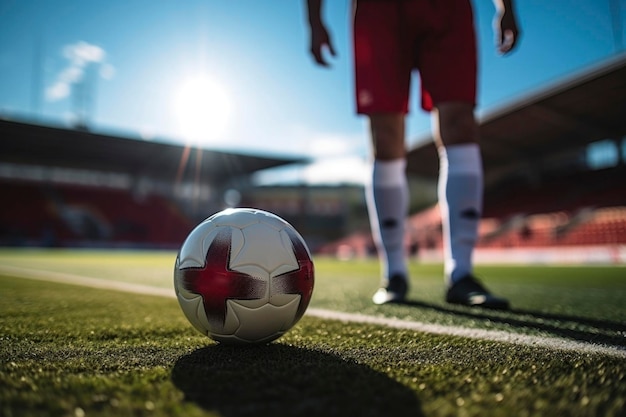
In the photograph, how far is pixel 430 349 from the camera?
1.20 metres

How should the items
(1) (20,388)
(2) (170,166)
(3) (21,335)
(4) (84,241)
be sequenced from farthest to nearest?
(2) (170,166), (4) (84,241), (3) (21,335), (1) (20,388)

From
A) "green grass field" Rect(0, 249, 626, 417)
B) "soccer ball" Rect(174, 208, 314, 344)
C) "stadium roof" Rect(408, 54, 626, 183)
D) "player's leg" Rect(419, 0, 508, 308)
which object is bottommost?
"green grass field" Rect(0, 249, 626, 417)

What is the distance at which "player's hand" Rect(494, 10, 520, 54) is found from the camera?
2.28 m

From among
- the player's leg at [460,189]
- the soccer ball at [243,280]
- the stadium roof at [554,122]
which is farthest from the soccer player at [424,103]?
the stadium roof at [554,122]

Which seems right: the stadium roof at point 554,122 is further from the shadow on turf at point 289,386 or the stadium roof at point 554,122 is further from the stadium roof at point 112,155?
the shadow on turf at point 289,386

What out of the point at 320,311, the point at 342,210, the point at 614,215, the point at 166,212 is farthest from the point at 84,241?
the point at 320,311

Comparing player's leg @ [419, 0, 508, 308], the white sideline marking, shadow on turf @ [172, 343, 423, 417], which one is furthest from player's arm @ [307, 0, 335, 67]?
shadow on turf @ [172, 343, 423, 417]

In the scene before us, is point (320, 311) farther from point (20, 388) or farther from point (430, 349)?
point (20, 388)

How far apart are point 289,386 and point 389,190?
5.66 ft

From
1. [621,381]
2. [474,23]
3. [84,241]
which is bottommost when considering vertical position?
[84,241]

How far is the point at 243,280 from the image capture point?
1.22 meters

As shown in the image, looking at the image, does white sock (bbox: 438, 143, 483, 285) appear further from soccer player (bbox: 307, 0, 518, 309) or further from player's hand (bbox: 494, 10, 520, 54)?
player's hand (bbox: 494, 10, 520, 54)

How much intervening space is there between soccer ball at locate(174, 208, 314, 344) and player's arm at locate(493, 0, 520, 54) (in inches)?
66.6

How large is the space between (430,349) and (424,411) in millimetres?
501
